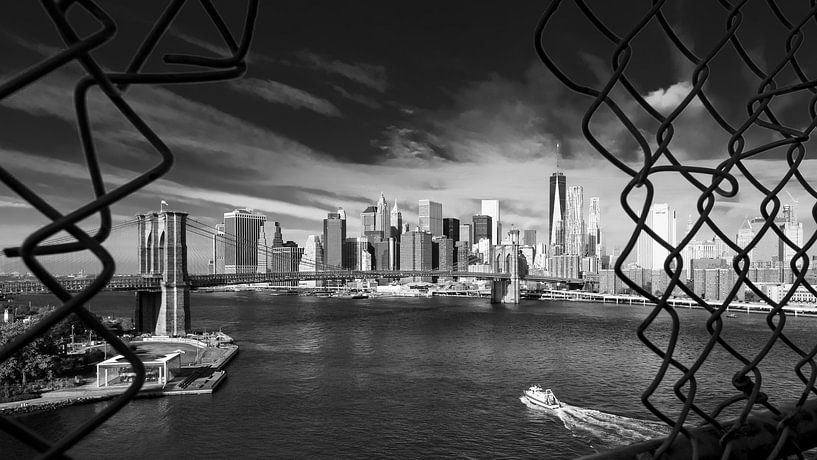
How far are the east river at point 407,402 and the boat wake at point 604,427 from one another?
4cm

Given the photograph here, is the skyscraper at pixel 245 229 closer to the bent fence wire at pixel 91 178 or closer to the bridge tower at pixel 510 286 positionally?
the bridge tower at pixel 510 286

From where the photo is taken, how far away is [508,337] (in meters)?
28.1

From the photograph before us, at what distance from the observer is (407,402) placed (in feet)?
48.5

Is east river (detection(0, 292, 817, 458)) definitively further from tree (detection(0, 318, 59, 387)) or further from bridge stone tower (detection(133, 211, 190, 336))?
bridge stone tower (detection(133, 211, 190, 336))

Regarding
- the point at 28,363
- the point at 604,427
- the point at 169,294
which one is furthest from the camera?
the point at 169,294

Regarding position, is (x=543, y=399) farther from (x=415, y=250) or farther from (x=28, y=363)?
(x=415, y=250)

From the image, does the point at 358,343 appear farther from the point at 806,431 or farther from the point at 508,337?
the point at 806,431

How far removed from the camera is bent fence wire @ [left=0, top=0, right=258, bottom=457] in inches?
13.2

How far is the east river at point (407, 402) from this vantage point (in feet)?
37.9

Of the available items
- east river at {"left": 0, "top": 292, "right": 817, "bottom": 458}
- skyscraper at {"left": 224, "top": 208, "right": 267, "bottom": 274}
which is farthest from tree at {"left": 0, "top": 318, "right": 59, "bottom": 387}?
skyscraper at {"left": 224, "top": 208, "right": 267, "bottom": 274}

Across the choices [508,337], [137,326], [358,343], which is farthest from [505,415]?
[137,326]

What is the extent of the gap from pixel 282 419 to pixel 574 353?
13.9 meters

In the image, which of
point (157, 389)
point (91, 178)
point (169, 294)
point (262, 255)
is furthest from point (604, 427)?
point (262, 255)

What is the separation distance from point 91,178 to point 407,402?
598 inches
